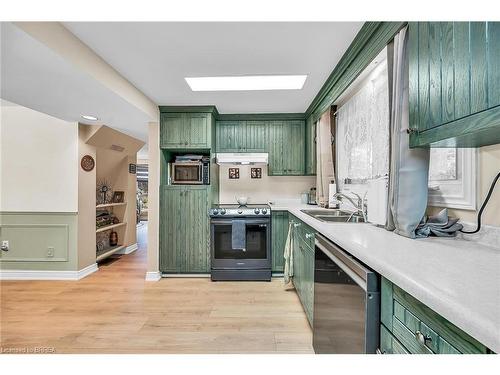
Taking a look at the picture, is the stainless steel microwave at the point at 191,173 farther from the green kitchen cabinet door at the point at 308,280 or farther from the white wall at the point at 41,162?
the green kitchen cabinet door at the point at 308,280

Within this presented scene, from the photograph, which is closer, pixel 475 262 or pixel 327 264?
pixel 475 262

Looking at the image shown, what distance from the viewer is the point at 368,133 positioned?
2.36 meters

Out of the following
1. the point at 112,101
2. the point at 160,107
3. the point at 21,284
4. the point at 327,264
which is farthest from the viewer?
the point at 160,107

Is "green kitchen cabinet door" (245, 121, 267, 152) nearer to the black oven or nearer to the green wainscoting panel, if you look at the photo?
the black oven

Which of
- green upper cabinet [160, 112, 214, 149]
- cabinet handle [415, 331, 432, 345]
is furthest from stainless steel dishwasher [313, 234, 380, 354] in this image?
green upper cabinet [160, 112, 214, 149]

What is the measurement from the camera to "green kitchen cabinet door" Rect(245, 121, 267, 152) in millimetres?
3695

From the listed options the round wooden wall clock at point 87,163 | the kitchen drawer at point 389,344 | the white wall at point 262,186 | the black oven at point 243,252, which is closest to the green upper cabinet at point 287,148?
the white wall at point 262,186

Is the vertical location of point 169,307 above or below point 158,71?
below

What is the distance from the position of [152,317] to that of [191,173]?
1849 millimetres

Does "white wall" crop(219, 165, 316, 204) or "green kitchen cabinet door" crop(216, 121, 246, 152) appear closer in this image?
"green kitchen cabinet door" crop(216, 121, 246, 152)

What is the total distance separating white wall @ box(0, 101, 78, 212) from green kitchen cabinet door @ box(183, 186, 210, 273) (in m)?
1.54
